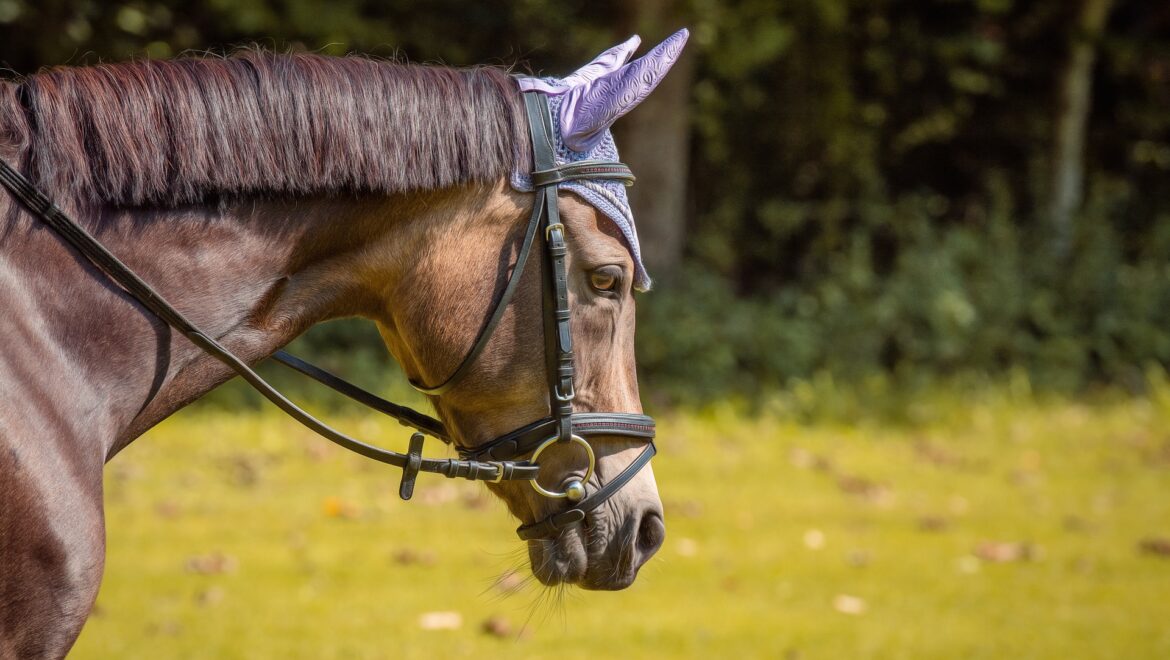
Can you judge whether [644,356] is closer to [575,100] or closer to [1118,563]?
[1118,563]

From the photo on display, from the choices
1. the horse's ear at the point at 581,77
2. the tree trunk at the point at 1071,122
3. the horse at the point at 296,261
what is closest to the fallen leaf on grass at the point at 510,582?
the horse at the point at 296,261

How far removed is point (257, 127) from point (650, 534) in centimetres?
117

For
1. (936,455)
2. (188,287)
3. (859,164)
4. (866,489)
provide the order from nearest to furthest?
(188,287), (866,489), (936,455), (859,164)

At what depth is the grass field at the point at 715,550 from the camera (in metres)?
4.90

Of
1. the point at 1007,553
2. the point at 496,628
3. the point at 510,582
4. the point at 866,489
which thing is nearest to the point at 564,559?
the point at 496,628

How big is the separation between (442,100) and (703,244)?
31.5 ft

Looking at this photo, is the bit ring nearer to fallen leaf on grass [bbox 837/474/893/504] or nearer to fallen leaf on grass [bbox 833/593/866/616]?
fallen leaf on grass [bbox 833/593/866/616]

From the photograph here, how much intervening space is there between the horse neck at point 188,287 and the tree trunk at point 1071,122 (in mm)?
10254

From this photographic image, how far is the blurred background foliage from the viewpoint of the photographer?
1013 cm

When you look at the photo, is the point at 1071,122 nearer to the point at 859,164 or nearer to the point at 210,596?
the point at 859,164

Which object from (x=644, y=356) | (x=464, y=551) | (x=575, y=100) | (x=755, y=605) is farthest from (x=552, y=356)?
(x=644, y=356)

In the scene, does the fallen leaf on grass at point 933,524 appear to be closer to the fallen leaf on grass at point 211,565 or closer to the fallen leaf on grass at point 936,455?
the fallen leaf on grass at point 936,455

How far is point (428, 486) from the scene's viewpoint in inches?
290

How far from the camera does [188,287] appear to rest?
7.03 feet
